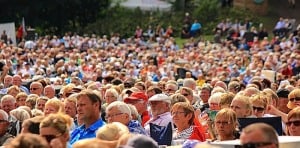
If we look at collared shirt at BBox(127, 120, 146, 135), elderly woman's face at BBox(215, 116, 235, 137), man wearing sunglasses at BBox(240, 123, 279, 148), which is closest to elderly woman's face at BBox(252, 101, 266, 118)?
collared shirt at BBox(127, 120, 146, 135)

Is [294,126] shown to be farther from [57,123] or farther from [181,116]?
[57,123]

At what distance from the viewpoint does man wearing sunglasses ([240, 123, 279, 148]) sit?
632cm

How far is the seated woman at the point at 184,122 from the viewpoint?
Result: 1038 cm

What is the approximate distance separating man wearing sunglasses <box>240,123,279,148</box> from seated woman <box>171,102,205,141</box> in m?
3.95

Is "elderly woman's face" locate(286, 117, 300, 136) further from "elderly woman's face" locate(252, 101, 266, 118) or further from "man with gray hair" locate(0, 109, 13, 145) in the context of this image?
"man with gray hair" locate(0, 109, 13, 145)

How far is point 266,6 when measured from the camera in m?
58.3

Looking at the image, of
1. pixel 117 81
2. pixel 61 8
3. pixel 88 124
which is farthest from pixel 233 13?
pixel 88 124

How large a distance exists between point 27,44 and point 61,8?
10.5 metres

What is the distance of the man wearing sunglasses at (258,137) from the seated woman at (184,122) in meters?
3.95

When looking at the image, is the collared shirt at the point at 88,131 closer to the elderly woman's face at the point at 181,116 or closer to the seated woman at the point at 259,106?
the elderly woman's face at the point at 181,116

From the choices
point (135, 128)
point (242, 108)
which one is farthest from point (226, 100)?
point (135, 128)

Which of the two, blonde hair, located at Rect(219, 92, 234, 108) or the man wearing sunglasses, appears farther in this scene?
blonde hair, located at Rect(219, 92, 234, 108)

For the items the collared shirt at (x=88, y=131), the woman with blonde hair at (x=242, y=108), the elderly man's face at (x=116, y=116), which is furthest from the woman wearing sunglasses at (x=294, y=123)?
the collared shirt at (x=88, y=131)

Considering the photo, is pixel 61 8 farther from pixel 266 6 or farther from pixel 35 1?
pixel 266 6
